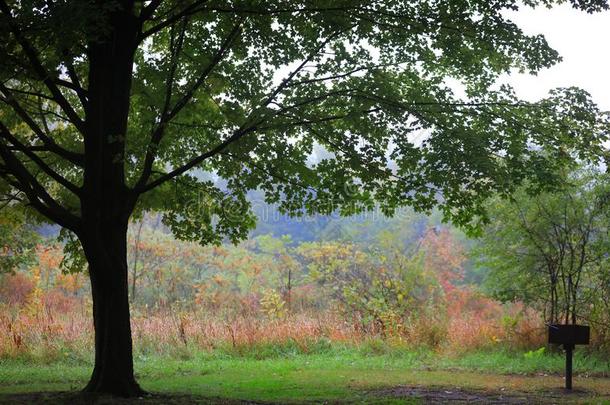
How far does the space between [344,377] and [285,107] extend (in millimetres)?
4612

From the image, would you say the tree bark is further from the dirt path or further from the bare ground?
the dirt path

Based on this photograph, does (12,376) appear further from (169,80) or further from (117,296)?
(169,80)

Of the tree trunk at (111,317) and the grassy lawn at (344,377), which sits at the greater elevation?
the tree trunk at (111,317)

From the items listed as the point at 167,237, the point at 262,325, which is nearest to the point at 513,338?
the point at 262,325

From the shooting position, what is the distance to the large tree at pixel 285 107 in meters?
7.39

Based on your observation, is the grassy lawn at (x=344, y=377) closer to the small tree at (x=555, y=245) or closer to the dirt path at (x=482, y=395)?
the dirt path at (x=482, y=395)

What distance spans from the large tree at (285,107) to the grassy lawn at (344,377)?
1983mm

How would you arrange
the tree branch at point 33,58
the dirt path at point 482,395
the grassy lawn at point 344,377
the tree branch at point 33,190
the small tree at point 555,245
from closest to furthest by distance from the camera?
the tree branch at point 33,58 → the tree branch at point 33,190 → the dirt path at point 482,395 → the grassy lawn at point 344,377 → the small tree at point 555,245

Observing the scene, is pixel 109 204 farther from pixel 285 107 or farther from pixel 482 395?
pixel 482 395

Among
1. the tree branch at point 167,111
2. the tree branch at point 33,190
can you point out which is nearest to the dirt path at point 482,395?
the tree branch at point 167,111

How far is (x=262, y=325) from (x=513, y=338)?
5491 millimetres

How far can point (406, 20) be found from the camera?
7695 millimetres

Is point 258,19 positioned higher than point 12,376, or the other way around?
point 258,19

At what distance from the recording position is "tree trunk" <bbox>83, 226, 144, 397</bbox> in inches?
289
